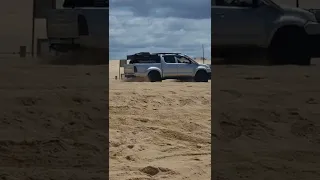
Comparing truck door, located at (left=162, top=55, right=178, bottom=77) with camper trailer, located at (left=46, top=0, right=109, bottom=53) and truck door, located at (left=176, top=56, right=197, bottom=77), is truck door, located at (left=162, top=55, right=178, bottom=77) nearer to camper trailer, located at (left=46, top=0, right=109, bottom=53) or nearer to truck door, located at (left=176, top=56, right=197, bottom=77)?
truck door, located at (left=176, top=56, right=197, bottom=77)

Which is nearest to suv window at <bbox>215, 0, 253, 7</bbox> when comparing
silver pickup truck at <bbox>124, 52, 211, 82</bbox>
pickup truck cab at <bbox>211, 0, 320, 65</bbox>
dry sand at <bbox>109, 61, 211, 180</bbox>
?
pickup truck cab at <bbox>211, 0, 320, 65</bbox>

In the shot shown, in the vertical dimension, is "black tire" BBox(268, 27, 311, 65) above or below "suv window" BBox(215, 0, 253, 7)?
below

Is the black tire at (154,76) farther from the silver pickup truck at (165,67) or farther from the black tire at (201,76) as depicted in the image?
the black tire at (201,76)

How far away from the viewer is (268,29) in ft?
17.9

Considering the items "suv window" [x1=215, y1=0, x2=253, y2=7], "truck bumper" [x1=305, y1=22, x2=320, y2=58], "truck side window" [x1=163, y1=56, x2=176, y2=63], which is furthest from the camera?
"truck side window" [x1=163, y1=56, x2=176, y2=63]

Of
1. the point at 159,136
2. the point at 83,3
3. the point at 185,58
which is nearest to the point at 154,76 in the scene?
the point at 185,58

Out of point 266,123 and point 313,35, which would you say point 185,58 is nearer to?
point 313,35

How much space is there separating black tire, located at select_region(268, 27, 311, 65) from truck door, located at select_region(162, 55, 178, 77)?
5.95m

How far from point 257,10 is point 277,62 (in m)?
0.92

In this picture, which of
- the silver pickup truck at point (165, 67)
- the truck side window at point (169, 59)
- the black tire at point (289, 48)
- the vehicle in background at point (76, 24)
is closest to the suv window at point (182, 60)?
the silver pickup truck at point (165, 67)

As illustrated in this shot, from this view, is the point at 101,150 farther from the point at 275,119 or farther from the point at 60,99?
the point at 275,119

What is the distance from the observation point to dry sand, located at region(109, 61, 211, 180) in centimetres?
388

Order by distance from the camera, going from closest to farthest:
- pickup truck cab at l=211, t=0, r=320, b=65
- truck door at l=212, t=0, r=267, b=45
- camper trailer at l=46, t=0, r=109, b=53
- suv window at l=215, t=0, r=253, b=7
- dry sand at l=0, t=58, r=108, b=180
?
dry sand at l=0, t=58, r=108, b=180 < camper trailer at l=46, t=0, r=109, b=53 < suv window at l=215, t=0, r=253, b=7 < truck door at l=212, t=0, r=267, b=45 < pickup truck cab at l=211, t=0, r=320, b=65

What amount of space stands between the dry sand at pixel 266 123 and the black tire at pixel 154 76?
16.1 feet
